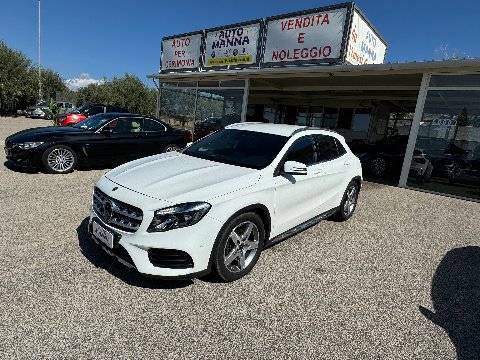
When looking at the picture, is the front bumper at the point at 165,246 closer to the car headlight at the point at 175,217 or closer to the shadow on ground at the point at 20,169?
the car headlight at the point at 175,217

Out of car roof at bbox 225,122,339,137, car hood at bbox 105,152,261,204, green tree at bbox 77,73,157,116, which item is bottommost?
car hood at bbox 105,152,261,204

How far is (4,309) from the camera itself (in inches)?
96.3

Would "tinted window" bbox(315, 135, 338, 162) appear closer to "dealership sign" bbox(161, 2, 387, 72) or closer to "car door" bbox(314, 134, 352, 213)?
"car door" bbox(314, 134, 352, 213)

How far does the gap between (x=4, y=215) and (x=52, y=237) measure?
1.09m

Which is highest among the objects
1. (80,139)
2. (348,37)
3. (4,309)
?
(348,37)

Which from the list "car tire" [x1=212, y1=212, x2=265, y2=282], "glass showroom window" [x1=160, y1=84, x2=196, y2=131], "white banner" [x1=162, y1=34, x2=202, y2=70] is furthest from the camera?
"glass showroom window" [x1=160, y1=84, x2=196, y2=131]

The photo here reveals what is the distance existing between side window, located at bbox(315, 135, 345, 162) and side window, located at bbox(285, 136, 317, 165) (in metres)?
0.17

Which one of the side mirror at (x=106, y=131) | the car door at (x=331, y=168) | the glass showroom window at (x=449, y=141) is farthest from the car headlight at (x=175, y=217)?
the glass showroom window at (x=449, y=141)

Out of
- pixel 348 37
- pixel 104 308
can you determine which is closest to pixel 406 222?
pixel 104 308

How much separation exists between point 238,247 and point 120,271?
3.93 feet

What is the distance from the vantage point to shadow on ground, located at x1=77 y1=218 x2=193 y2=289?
294cm

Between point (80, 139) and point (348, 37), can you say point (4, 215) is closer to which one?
point (80, 139)

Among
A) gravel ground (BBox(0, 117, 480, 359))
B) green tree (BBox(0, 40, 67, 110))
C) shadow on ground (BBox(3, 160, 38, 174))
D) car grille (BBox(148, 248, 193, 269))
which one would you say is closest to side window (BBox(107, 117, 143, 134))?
shadow on ground (BBox(3, 160, 38, 174))

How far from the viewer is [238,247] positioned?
10.1ft
